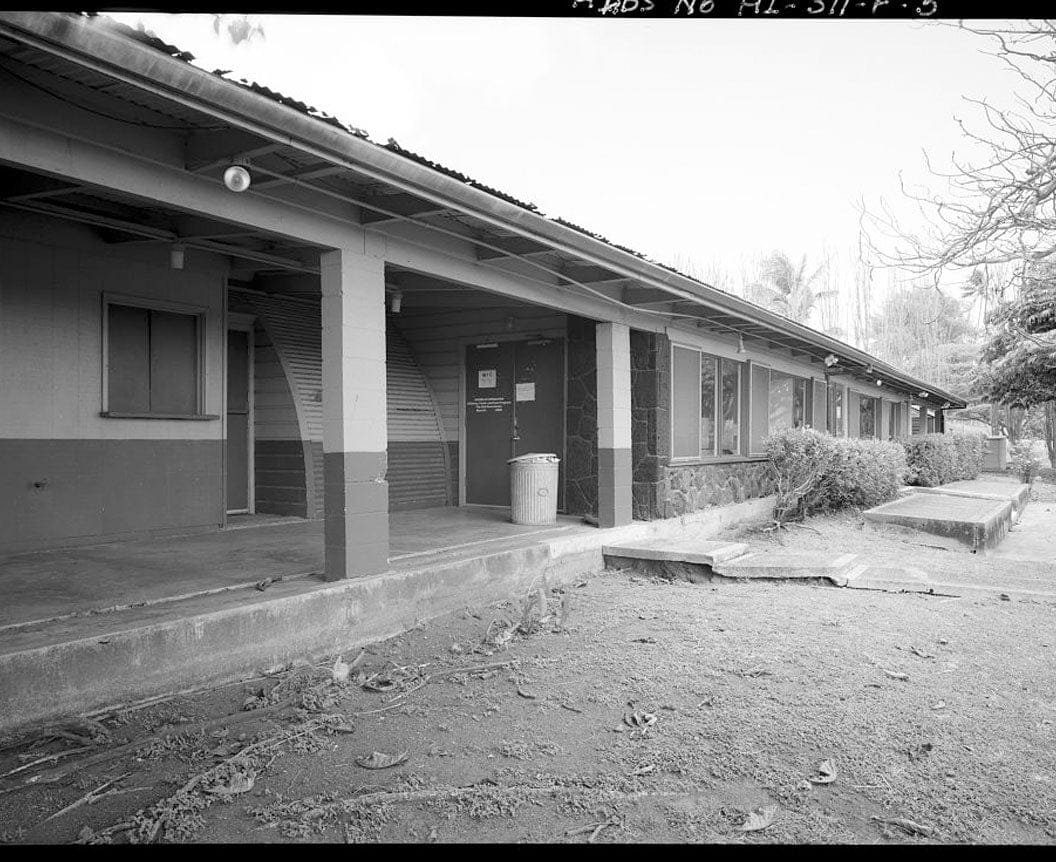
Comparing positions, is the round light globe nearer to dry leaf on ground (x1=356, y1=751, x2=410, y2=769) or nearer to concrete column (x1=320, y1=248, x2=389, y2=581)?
concrete column (x1=320, y1=248, x2=389, y2=581)

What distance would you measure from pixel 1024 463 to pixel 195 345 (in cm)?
2667

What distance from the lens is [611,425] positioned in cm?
952

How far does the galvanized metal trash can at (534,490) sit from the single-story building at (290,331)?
0.70 meters

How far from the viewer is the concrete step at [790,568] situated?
8000 mm

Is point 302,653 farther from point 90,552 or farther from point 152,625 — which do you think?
point 90,552

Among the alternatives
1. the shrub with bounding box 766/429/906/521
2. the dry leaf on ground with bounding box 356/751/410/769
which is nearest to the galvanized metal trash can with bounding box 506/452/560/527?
the shrub with bounding box 766/429/906/521

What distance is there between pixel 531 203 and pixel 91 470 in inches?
186

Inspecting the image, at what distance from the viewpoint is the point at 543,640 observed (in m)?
6.05

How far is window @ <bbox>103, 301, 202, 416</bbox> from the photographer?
296 inches

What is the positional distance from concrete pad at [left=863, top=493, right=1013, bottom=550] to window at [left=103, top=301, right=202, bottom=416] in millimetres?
9698

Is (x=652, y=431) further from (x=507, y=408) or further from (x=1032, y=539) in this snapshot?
(x=1032, y=539)

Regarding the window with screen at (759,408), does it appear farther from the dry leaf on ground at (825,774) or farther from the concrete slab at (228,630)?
the dry leaf on ground at (825,774)

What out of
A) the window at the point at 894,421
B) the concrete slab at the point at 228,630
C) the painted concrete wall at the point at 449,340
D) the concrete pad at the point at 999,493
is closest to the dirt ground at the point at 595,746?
the concrete slab at the point at 228,630

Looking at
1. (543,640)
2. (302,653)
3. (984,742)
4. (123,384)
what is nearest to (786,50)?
(984,742)
